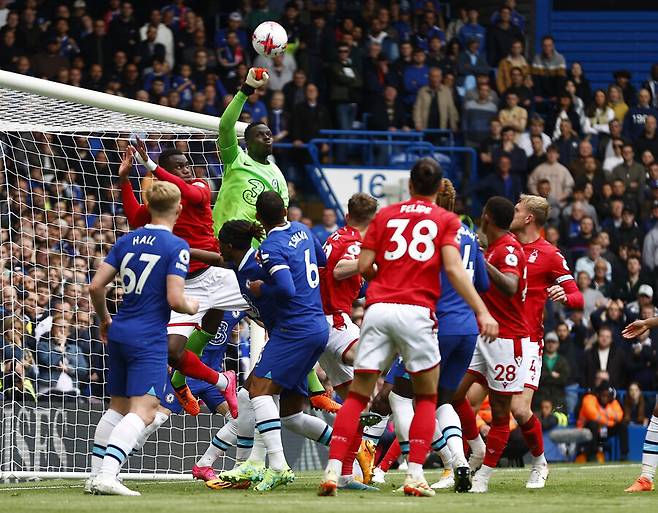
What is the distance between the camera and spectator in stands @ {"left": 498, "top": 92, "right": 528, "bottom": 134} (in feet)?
77.3

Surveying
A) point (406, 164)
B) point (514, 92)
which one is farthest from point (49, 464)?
point (514, 92)

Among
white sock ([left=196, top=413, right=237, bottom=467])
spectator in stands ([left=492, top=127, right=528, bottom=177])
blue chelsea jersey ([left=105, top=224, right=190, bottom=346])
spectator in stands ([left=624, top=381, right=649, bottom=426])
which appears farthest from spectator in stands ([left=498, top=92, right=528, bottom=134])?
Result: blue chelsea jersey ([left=105, top=224, right=190, bottom=346])

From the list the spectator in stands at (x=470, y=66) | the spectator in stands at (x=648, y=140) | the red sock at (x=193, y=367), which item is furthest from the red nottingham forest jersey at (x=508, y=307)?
the spectator in stands at (x=648, y=140)

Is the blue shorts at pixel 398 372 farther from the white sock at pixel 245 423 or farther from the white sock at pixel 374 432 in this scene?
the white sock at pixel 245 423

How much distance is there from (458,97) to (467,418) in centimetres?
1318

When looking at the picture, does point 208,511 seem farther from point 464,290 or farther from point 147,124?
point 147,124

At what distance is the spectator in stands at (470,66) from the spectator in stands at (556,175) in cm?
214

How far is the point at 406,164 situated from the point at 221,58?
334cm

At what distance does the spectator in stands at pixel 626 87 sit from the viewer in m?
25.2

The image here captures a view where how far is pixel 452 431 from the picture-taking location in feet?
35.2

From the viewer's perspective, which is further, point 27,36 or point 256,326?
point 27,36

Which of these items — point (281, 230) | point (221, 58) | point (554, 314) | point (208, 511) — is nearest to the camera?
point (208, 511)

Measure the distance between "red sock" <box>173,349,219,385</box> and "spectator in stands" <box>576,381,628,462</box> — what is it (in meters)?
8.86

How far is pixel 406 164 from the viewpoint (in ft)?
74.3
